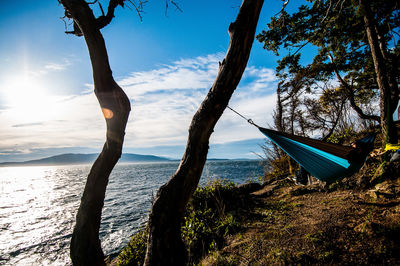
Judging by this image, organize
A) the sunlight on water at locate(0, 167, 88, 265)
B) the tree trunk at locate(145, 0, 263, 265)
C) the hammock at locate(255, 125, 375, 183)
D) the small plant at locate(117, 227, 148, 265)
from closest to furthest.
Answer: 1. the tree trunk at locate(145, 0, 263, 265)
2. the hammock at locate(255, 125, 375, 183)
3. the small plant at locate(117, 227, 148, 265)
4. the sunlight on water at locate(0, 167, 88, 265)

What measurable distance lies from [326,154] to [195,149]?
67.0 inches

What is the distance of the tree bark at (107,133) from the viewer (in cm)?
139

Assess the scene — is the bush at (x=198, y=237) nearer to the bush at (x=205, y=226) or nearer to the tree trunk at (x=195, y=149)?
the bush at (x=205, y=226)

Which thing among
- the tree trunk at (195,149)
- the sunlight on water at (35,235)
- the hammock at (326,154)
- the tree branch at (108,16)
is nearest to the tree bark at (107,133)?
the tree branch at (108,16)

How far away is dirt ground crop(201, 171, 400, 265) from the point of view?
4.62 ft

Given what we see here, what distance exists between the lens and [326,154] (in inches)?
78.9

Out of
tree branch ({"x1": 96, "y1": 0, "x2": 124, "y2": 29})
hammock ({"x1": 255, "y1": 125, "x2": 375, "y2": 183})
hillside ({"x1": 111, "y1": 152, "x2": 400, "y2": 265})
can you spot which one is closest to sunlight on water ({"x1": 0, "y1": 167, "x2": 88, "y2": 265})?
hillside ({"x1": 111, "y1": 152, "x2": 400, "y2": 265})

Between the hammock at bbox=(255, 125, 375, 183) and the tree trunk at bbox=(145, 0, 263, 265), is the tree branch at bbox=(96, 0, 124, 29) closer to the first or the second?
the tree trunk at bbox=(145, 0, 263, 265)

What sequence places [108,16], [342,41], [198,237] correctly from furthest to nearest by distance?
[342,41]
[198,237]
[108,16]

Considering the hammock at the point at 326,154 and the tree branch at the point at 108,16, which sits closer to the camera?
the tree branch at the point at 108,16

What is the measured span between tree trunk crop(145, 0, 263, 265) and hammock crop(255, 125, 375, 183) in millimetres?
1244

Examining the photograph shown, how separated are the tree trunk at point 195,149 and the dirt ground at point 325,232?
2.55 ft

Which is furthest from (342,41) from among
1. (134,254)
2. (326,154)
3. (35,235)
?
(35,235)

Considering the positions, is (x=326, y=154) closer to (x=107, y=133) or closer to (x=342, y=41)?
(x=107, y=133)
